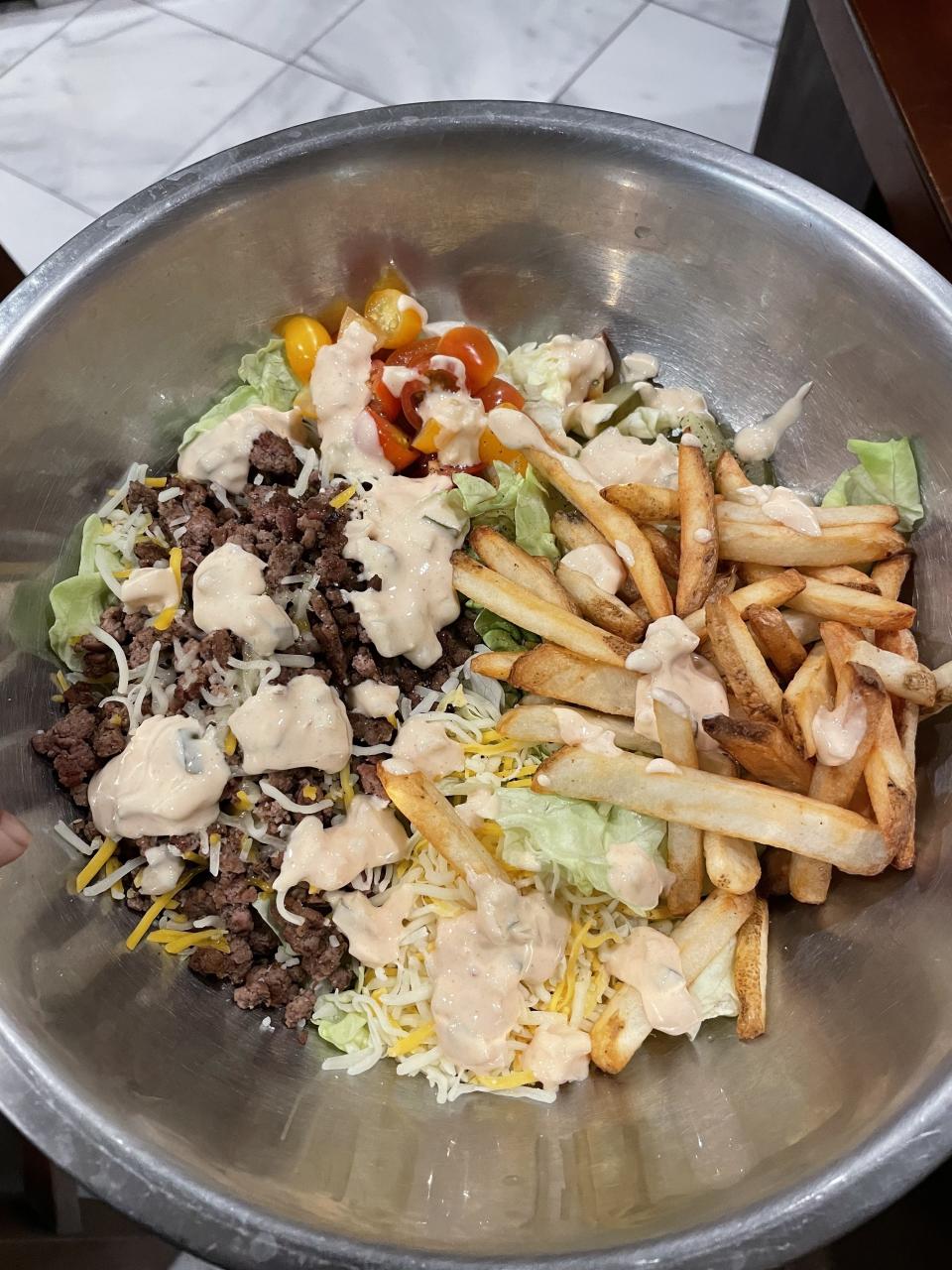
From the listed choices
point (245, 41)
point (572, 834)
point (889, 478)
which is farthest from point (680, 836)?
point (245, 41)

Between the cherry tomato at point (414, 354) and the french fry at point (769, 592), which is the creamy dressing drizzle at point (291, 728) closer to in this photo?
the french fry at point (769, 592)

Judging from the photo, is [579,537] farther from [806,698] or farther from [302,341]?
[302,341]

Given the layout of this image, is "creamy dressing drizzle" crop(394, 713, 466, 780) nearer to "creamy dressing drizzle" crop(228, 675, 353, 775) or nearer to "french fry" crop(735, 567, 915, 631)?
"creamy dressing drizzle" crop(228, 675, 353, 775)

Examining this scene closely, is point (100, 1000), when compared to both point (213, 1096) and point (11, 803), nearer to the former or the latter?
point (213, 1096)

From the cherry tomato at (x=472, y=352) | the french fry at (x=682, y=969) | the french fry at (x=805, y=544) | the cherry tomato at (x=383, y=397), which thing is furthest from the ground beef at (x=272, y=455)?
the french fry at (x=682, y=969)

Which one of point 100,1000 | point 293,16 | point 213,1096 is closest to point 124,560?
point 100,1000
